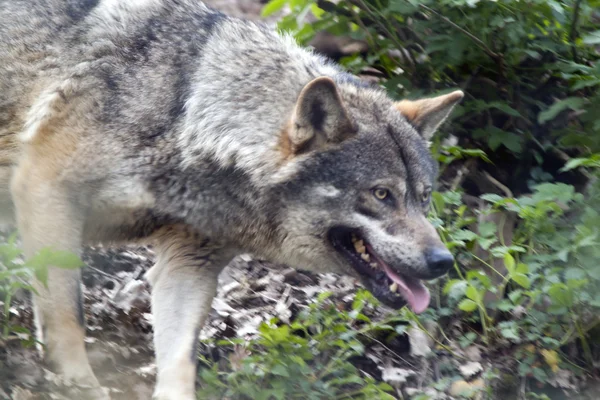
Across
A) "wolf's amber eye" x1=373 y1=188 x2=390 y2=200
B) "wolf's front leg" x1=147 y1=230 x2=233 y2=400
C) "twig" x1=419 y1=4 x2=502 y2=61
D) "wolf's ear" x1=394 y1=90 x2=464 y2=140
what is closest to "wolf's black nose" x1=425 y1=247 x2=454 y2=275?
"wolf's amber eye" x1=373 y1=188 x2=390 y2=200

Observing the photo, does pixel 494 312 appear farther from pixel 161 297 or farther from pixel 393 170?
pixel 161 297

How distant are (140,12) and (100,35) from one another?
12.6 inches

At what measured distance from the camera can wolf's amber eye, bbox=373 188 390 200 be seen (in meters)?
4.36

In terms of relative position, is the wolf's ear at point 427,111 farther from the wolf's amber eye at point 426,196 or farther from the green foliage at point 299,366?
the green foliage at point 299,366

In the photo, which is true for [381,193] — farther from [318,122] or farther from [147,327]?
[147,327]

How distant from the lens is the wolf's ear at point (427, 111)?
4.82m

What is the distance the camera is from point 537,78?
6.29m

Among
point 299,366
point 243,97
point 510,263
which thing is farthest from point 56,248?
point 510,263

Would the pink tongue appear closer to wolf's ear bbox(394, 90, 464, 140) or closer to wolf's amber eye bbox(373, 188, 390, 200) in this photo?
wolf's amber eye bbox(373, 188, 390, 200)

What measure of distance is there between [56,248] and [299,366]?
150 cm

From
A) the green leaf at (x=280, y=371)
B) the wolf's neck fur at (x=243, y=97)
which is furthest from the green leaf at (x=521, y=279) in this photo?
the wolf's neck fur at (x=243, y=97)

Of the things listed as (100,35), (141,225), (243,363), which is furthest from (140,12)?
(243,363)

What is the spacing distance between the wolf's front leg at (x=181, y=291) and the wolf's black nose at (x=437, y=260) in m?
1.23

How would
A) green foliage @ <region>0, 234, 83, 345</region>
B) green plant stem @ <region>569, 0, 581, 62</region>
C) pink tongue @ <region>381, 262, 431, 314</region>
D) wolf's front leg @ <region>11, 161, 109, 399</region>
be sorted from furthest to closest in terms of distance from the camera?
green plant stem @ <region>569, 0, 581, 62</region> → pink tongue @ <region>381, 262, 431, 314</region> → wolf's front leg @ <region>11, 161, 109, 399</region> → green foliage @ <region>0, 234, 83, 345</region>
